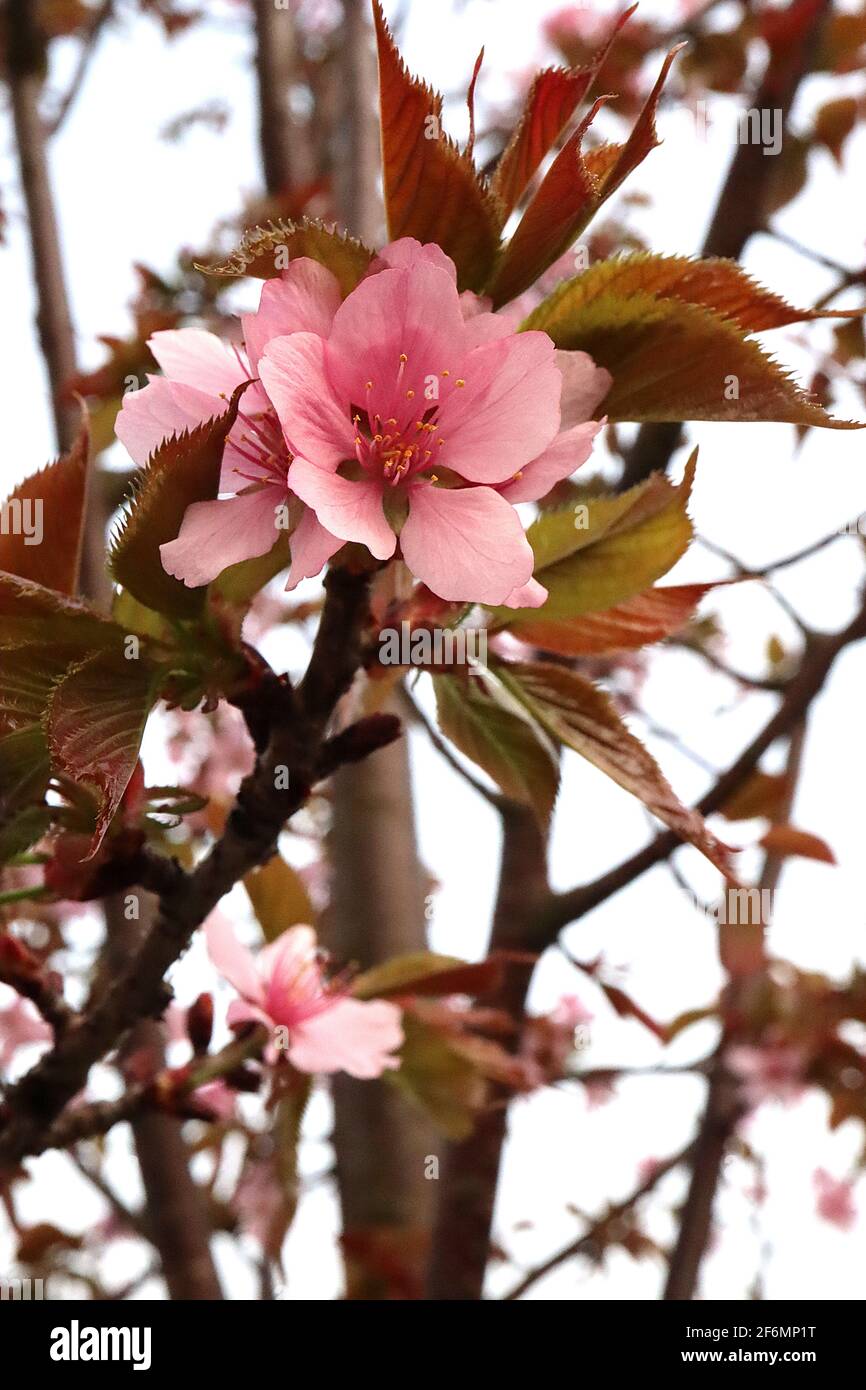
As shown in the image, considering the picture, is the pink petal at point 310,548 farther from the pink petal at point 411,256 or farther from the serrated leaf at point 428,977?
the serrated leaf at point 428,977

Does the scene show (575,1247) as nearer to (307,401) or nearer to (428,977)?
(428,977)

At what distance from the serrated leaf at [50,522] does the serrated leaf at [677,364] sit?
0.20 metres

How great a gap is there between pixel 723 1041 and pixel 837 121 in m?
1.10

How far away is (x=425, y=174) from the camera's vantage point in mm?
379

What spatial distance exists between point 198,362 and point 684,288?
177 millimetres

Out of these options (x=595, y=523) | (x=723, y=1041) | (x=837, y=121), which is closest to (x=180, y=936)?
(x=595, y=523)

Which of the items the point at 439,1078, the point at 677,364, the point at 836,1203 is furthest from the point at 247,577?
the point at 836,1203

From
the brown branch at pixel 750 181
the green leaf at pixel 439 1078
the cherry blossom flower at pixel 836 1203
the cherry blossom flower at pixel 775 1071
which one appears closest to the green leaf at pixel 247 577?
the green leaf at pixel 439 1078

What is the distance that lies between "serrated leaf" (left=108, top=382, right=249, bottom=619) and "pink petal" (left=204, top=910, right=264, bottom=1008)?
11.0 inches

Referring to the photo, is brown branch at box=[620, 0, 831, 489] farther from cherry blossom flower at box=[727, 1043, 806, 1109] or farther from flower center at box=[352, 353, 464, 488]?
cherry blossom flower at box=[727, 1043, 806, 1109]

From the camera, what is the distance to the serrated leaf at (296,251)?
1.18 ft

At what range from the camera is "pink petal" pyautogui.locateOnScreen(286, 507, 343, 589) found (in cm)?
36

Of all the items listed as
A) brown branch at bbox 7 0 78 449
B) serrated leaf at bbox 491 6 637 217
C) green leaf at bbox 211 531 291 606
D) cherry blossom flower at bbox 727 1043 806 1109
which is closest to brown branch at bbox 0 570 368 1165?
green leaf at bbox 211 531 291 606
